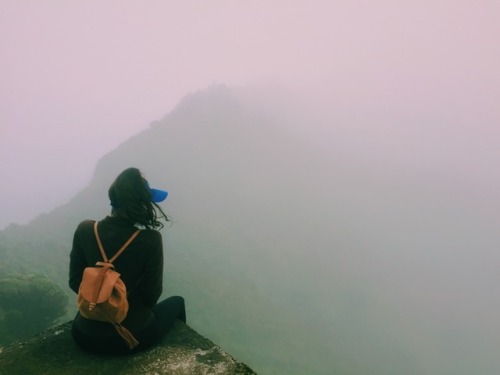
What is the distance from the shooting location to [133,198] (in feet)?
10.9

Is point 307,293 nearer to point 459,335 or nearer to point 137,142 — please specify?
point 459,335

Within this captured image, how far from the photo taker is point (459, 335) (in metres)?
67.6

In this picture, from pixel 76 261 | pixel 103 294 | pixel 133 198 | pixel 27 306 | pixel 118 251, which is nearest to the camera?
pixel 103 294

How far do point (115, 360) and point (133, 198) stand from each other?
5.16 ft

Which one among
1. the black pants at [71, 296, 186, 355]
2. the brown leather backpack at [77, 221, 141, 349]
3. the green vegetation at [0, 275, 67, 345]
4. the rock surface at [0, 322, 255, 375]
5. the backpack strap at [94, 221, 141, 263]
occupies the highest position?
the backpack strap at [94, 221, 141, 263]

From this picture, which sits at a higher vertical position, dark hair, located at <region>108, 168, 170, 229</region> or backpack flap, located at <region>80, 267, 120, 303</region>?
dark hair, located at <region>108, 168, 170, 229</region>

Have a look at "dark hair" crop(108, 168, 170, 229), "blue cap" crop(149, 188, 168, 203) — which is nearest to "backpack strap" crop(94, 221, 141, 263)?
"dark hair" crop(108, 168, 170, 229)

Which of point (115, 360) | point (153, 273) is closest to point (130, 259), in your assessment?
point (153, 273)

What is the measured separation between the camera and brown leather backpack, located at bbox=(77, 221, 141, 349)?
2961 millimetres

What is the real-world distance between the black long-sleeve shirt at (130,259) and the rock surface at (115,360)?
0.99 ft

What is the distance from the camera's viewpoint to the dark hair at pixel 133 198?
330cm

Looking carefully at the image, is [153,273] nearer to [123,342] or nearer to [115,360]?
[123,342]

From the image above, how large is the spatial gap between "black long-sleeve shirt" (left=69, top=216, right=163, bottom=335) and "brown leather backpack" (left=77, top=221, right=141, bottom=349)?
0.13m

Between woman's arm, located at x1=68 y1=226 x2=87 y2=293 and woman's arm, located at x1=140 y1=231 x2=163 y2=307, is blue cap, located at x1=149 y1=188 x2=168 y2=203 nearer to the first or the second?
woman's arm, located at x1=140 y1=231 x2=163 y2=307
